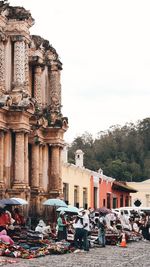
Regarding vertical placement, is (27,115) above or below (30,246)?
above

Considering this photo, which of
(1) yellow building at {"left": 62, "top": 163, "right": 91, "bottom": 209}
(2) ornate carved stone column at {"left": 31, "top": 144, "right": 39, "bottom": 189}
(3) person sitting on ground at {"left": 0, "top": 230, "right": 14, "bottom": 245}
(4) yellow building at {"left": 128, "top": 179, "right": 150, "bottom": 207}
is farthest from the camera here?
(4) yellow building at {"left": 128, "top": 179, "right": 150, "bottom": 207}

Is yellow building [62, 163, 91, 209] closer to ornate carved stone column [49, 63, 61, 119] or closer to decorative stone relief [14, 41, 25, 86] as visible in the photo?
ornate carved stone column [49, 63, 61, 119]

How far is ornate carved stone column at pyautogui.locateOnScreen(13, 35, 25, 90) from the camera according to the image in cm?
2983

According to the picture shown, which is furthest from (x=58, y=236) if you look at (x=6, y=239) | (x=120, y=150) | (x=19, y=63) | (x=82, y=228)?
(x=120, y=150)

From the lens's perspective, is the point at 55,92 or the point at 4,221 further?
the point at 55,92

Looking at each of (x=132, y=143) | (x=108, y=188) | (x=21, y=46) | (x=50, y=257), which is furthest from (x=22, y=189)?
(x=132, y=143)

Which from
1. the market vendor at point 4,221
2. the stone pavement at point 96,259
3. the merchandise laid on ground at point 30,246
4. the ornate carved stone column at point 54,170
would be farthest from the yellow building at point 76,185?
the stone pavement at point 96,259

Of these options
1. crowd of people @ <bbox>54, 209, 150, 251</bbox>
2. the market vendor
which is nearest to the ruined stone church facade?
crowd of people @ <bbox>54, 209, 150, 251</bbox>

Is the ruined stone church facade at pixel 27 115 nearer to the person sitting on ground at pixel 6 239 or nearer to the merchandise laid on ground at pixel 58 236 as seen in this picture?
the merchandise laid on ground at pixel 58 236

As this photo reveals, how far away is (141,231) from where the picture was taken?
3225 cm

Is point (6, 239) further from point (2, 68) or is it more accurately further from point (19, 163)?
point (2, 68)

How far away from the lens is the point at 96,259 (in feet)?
64.4

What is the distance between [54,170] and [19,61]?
21.2ft

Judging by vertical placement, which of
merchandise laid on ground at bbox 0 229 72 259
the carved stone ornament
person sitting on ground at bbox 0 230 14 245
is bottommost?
merchandise laid on ground at bbox 0 229 72 259
